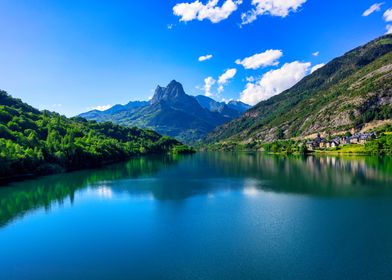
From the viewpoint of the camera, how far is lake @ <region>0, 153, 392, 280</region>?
27.6 m

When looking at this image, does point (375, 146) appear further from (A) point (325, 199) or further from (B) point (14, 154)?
(B) point (14, 154)

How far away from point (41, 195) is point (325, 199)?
5729 centimetres

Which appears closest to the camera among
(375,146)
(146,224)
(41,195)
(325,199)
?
(146,224)

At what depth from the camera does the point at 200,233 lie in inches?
1489

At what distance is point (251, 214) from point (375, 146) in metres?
Result: 131

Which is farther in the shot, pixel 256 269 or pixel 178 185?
pixel 178 185

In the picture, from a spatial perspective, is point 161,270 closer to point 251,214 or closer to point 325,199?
point 251,214

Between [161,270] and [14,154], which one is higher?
[14,154]

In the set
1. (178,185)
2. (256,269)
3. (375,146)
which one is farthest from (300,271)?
(375,146)

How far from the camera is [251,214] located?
4653 centimetres

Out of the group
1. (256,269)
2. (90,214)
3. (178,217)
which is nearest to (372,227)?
(256,269)

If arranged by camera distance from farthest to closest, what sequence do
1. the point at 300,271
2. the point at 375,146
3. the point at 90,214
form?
the point at 375,146 < the point at 90,214 < the point at 300,271

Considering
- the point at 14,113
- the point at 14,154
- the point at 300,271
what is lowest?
the point at 300,271

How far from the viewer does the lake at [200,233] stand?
2762cm
